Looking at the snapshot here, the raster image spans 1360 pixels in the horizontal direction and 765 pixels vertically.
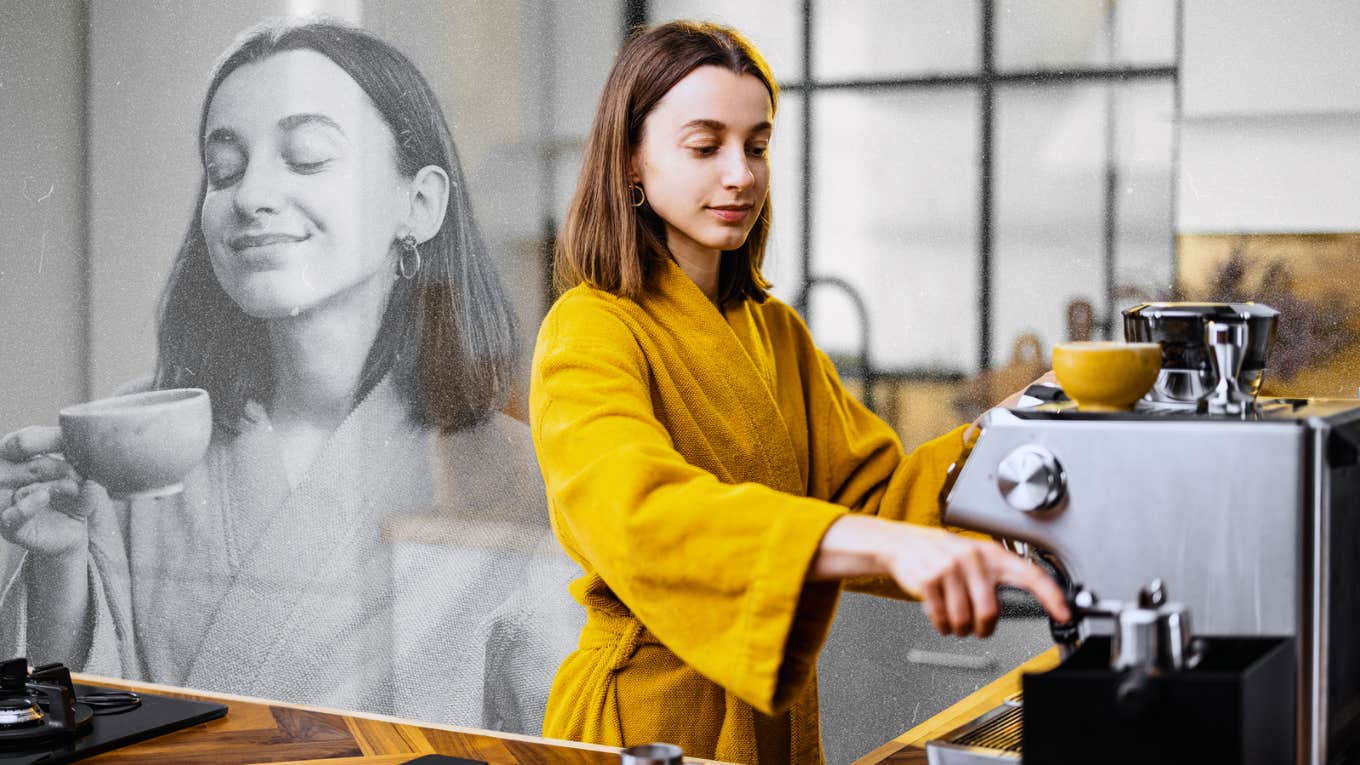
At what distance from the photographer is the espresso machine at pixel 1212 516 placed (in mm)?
924

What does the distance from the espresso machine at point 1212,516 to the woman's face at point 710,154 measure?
19.6 inches

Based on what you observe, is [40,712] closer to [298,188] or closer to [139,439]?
[298,188]

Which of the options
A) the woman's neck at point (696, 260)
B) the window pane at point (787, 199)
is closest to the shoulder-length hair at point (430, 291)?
the window pane at point (787, 199)

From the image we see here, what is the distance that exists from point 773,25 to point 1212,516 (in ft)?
5.07

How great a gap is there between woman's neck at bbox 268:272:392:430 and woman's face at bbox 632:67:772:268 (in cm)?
124

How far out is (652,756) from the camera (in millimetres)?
960

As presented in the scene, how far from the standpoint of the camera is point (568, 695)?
4.85 feet

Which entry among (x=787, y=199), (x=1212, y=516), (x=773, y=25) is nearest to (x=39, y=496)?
(x=787, y=199)

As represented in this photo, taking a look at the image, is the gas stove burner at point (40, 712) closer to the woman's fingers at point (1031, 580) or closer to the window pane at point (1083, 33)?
the woman's fingers at point (1031, 580)

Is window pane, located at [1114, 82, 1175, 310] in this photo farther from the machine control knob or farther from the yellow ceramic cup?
the machine control knob

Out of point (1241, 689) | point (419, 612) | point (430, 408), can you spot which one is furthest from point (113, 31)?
point (1241, 689)

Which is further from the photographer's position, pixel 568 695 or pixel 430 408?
pixel 430 408

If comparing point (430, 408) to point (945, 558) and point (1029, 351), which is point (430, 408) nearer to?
point (1029, 351)

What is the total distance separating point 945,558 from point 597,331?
0.58 meters
